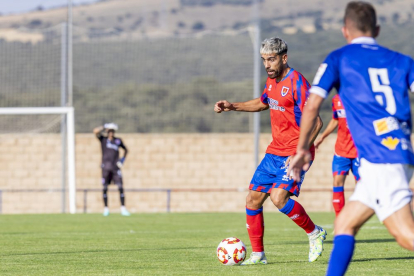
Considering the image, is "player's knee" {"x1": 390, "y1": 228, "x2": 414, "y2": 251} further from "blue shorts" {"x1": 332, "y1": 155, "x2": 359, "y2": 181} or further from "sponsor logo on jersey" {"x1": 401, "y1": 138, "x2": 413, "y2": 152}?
"blue shorts" {"x1": 332, "y1": 155, "x2": 359, "y2": 181}

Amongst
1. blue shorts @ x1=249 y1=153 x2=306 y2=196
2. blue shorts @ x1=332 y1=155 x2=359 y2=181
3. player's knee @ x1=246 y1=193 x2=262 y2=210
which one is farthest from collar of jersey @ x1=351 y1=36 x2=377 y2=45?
blue shorts @ x1=332 y1=155 x2=359 y2=181

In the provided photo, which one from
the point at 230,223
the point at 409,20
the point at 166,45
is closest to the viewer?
the point at 230,223

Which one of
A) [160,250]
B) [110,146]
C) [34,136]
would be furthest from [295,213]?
[34,136]

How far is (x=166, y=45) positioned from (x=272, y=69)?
2016 centimetres

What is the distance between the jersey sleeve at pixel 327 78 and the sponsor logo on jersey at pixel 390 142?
0.48m

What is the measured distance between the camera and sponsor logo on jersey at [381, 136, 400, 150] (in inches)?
196

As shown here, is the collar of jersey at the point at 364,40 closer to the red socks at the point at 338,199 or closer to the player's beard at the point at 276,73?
the player's beard at the point at 276,73

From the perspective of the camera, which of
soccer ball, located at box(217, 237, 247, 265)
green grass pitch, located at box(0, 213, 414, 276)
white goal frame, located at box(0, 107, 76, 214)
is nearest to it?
green grass pitch, located at box(0, 213, 414, 276)

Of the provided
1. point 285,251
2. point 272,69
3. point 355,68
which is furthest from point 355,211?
point 285,251

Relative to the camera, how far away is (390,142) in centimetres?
499

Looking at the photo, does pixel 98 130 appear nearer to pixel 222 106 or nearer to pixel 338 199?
pixel 338 199

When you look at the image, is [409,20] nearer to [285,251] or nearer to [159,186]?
[159,186]

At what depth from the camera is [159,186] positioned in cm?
2434

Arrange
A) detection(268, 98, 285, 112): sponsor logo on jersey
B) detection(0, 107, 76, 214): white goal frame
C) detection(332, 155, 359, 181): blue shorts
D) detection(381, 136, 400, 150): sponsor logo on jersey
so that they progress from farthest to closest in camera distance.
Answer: detection(0, 107, 76, 214): white goal frame
detection(332, 155, 359, 181): blue shorts
detection(268, 98, 285, 112): sponsor logo on jersey
detection(381, 136, 400, 150): sponsor logo on jersey
